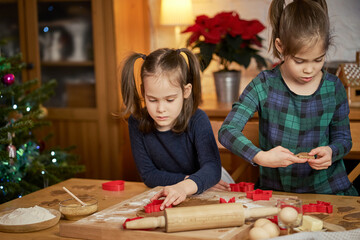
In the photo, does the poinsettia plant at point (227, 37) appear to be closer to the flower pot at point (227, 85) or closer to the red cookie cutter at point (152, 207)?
the flower pot at point (227, 85)

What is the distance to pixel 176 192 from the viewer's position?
1328mm

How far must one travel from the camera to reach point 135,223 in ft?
3.51

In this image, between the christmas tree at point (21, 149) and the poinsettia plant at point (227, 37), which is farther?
the poinsettia plant at point (227, 37)

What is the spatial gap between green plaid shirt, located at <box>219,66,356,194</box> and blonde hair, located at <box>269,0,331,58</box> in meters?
0.20

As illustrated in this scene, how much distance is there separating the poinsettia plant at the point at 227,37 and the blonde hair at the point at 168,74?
1073 millimetres

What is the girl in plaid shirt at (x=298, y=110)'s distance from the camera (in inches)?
56.4

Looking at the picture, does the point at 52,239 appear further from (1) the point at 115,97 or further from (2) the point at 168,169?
(1) the point at 115,97

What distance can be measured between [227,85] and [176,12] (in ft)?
2.27

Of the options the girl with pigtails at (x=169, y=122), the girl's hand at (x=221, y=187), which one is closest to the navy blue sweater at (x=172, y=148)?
the girl with pigtails at (x=169, y=122)

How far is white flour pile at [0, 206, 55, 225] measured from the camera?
46.9 inches

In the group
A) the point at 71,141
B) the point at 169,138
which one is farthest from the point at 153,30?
the point at 169,138

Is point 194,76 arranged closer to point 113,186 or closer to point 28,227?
point 113,186

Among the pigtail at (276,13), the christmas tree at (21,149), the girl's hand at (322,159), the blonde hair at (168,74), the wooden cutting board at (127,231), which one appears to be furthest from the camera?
the christmas tree at (21,149)

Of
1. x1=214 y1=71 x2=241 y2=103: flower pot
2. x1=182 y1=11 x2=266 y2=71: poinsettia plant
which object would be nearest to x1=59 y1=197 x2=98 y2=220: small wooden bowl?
x1=182 y1=11 x2=266 y2=71: poinsettia plant
